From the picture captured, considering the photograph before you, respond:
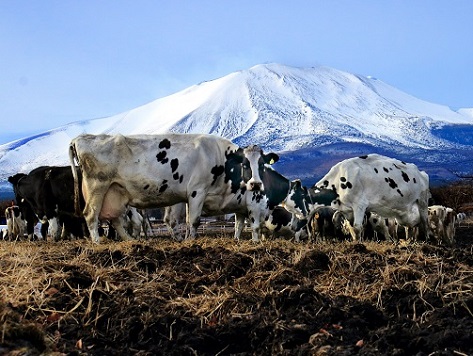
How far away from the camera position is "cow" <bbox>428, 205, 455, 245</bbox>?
63.5ft

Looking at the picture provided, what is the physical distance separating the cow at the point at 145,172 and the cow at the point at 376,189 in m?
3.62

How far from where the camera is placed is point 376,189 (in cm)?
1591

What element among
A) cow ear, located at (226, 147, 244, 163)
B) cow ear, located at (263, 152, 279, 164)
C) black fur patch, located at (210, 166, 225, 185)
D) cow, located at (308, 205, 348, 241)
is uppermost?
cow ear, located at (226, 147, 244, 163)

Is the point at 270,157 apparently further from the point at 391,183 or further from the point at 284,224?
the point at 284,224

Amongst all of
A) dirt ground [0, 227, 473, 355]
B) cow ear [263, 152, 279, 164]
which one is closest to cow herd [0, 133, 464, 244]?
cow ear [263, 152, 279, 164]

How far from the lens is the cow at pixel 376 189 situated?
1580 cm

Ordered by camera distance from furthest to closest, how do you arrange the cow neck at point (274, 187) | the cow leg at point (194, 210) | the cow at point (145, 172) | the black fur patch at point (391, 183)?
the black fur patch at point (391, 183) → the cow neck at point (274, 187) → the cow leg at point (194, 210) → the cow at point (145, 172)

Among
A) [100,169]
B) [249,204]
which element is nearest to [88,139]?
[100,169]

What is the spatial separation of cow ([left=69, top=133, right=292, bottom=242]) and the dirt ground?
186 inches

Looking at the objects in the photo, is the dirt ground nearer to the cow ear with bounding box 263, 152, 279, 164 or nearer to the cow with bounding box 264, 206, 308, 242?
the cow ear with bounding box 263, 152, 279, 164

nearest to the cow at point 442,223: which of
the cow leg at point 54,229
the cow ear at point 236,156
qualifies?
the cow ear at point 236,156

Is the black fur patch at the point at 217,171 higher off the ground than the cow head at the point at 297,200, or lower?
higher

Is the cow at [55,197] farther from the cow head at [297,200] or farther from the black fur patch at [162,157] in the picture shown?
the cow head at [297,200]

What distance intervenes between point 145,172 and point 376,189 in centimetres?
627
